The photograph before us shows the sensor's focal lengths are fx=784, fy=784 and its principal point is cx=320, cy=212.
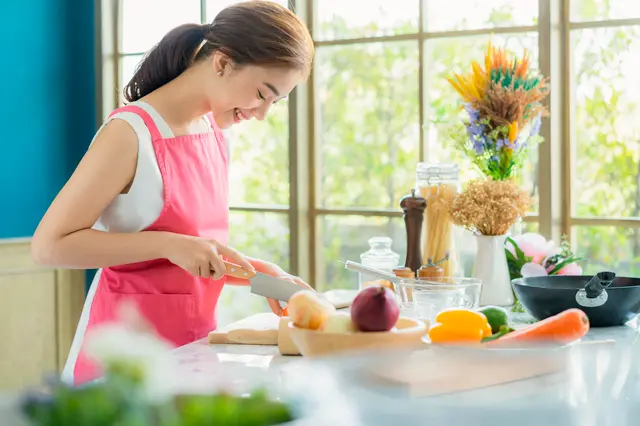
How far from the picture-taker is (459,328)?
135 cm

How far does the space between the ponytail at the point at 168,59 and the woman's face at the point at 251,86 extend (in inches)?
4.7

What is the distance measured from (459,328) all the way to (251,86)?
87 centimetres

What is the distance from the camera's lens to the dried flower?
2.04m

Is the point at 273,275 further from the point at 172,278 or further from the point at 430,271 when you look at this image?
the point at 430,271

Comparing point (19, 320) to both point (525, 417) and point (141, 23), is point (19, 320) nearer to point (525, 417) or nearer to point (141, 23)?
point (141, 23)

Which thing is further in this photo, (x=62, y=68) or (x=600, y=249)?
(x=62, y=68)

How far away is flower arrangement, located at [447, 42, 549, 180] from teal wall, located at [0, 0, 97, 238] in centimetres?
230

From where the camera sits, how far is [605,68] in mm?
2934

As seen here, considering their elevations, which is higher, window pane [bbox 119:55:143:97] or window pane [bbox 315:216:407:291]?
window pane [bbox 119:55:143:97]

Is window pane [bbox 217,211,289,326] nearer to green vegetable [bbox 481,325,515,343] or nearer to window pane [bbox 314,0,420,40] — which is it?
window pane [bbox 314,0,420,40]

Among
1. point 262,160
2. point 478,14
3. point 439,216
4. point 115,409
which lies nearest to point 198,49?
point 439,216

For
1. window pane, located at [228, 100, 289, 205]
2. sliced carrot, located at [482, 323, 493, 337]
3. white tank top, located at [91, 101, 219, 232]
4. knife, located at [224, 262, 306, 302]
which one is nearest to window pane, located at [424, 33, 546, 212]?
window pane, located at [228, 100, 289, 205]

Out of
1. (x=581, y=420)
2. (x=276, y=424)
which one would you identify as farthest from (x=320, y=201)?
(x=276, y=424)

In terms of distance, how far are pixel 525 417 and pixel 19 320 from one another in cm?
334
